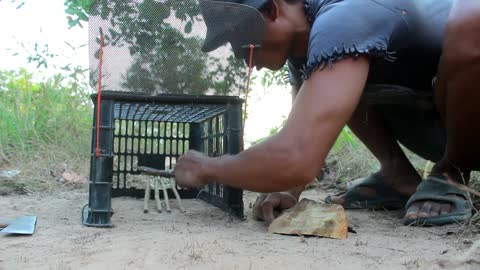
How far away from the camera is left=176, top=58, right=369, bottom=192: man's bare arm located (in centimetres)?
140

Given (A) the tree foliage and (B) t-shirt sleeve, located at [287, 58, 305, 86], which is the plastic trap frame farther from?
(B) t-shirt sleeve, located at [287, 58, 305, 86]

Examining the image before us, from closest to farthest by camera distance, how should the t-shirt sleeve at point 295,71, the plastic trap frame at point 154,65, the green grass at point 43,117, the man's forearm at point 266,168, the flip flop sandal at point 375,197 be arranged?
1. the man's forearm at point 266,168
2. the plastic trap frame at point 154,65
3. the t-shirt sleeve at point 295,71
4. the flip flop sandal at point 375,197
5. the green grass at point 43,117

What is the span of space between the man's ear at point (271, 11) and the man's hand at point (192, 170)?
44 centimetres

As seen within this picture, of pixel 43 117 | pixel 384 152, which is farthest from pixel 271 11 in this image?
pixel 43 117

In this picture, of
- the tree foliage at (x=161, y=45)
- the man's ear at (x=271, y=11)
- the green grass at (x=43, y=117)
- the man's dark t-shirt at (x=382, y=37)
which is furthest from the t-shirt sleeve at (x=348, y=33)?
the green grass at (x=43, y=117)

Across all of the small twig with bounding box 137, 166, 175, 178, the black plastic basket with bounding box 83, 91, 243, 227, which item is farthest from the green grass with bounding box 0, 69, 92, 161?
the small twig with bounding box 137, 166, 175, 178

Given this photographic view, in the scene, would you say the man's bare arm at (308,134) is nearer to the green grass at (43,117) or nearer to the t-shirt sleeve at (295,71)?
the t-shirt sleeve at (295,71)

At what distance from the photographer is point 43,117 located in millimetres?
3635

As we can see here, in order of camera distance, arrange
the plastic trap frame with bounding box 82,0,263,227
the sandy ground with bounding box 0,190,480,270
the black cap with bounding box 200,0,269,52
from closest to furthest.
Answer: the sandy ground with bounding box 0,190,480,270, the black cap with bounding box 200,0,269,52, the plastic trap frame with bounding box 82,0,263,227

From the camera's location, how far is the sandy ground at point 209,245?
1.30m

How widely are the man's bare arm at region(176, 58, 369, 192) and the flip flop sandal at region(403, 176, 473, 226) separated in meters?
0.50

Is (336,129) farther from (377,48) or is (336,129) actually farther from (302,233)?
(302,233)

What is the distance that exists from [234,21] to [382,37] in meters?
0.41

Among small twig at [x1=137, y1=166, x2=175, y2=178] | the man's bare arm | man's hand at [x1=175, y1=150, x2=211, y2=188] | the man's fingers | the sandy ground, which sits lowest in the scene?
the sandy ground
